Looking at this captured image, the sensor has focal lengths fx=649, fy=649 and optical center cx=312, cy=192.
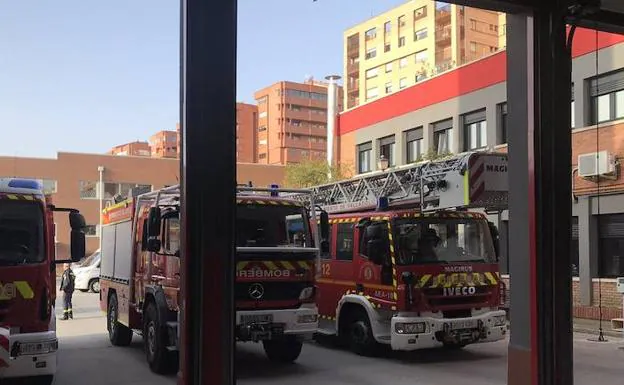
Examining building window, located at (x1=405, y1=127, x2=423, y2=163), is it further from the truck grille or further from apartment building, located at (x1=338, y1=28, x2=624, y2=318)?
the truck grille

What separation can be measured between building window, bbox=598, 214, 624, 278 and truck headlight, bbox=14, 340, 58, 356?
13.6 meters

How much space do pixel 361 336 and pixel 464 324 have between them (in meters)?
1.61

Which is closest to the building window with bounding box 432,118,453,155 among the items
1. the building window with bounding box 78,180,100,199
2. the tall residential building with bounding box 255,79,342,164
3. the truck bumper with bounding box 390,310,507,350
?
the tall residential building with bounding box 255,79,342,164

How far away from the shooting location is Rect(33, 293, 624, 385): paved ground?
27.0ft

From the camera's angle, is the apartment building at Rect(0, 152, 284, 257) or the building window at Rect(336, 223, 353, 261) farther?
the apartment building at Rect(0, 152, 284, 257)

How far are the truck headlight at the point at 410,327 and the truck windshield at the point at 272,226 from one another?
1.67 m

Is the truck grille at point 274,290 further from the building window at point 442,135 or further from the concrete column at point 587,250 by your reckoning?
the building window at point 442,135

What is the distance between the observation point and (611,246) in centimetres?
1586

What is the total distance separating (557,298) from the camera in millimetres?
5406

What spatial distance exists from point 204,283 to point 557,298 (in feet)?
9.89

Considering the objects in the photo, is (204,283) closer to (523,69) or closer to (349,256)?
(523,69)

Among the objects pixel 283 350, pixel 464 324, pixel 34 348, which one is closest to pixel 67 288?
pixel 283 350

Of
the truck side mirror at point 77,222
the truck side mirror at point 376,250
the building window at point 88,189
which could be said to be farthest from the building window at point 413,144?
the truck side mirror at point 77,222

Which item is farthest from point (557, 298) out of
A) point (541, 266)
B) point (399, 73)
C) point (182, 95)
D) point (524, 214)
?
point (399, 73)
